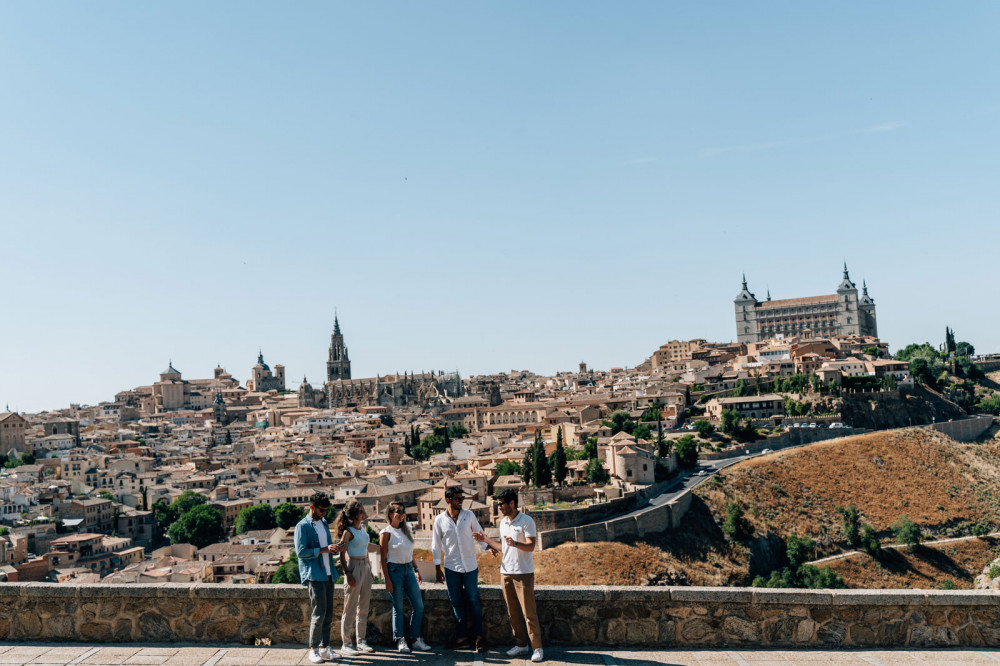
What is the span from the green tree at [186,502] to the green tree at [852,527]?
147ft

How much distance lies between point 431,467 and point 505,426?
2018cm

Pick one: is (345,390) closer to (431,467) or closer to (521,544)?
(431,467)

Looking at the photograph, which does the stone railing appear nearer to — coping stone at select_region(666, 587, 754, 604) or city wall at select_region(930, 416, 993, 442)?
coping stone at select_region(666, 587, 754, 604)

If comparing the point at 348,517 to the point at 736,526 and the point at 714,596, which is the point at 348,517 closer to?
the point at 714,596

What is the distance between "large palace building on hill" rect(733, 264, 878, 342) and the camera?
119875mm

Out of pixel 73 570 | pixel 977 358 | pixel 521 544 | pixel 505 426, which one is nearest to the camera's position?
pixel 521 544

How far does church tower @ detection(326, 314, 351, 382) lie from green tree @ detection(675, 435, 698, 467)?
330 ft

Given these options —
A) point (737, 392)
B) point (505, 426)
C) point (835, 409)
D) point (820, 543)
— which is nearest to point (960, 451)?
point (835, 409)

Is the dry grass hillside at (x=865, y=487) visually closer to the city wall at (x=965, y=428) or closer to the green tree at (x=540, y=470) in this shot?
the city wall at (x=965, y=428)

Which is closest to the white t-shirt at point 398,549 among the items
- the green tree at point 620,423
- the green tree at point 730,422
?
the green tree at point 620,423

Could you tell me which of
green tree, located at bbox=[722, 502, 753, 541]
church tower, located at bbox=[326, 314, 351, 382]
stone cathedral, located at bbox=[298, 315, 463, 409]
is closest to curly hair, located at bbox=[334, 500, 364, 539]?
green tree, located at bbox=[722, 502, 753, 541]

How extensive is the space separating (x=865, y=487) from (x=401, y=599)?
56.9 metres

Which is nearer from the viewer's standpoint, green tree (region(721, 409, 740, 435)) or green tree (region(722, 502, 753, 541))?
green tree (region(722, 502, 753, 541))

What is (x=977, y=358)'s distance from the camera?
107m
